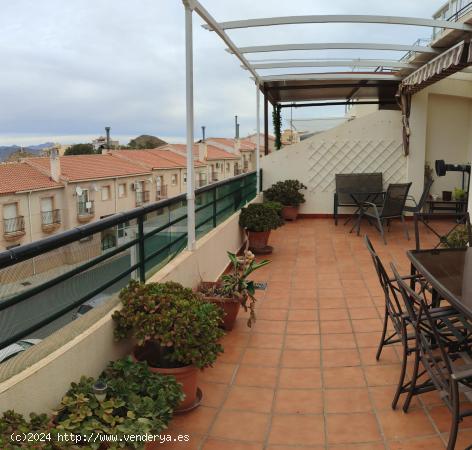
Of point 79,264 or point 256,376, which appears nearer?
point 79,264

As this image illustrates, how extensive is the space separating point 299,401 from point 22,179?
944 inches

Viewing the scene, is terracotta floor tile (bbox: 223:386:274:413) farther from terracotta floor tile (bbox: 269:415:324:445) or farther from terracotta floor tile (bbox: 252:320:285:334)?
terracotta floor tile (bbox: 252:320:285:334)

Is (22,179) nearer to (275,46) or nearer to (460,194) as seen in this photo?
(275,46)

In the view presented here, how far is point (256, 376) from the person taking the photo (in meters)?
2.79

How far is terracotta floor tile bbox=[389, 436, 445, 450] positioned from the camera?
2.02m

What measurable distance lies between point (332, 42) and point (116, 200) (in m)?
23.2

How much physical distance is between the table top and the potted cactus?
9.89ft

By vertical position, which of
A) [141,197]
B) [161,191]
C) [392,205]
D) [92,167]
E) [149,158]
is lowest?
[141,197]

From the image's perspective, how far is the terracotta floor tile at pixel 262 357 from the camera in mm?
2969

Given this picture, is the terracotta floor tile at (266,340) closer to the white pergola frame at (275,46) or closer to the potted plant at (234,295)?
the potted plant at (234,295)

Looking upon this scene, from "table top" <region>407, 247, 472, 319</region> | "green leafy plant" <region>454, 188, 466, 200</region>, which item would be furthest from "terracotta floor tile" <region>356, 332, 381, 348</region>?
"green leafy plant" <region>454, 188, 466, 200</region>

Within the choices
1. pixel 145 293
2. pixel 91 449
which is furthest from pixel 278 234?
pixel 91 449

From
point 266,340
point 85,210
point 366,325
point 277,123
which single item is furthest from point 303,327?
point 85,210

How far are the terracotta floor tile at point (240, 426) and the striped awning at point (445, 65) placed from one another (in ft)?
13.4
